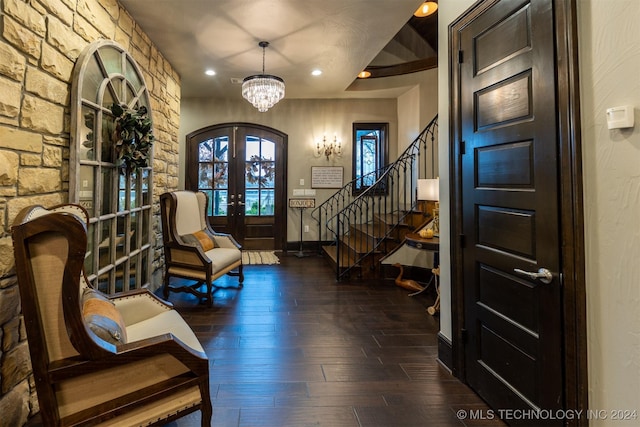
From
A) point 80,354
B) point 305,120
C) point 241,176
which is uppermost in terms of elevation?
point 305,120

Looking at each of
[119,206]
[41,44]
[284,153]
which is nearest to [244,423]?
[119,206]

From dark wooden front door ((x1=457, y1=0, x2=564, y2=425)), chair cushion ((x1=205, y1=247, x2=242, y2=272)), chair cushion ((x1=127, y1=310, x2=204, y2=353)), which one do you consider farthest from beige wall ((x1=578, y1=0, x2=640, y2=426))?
chair cushion ((x1=205, y1=247, x2=242, y2=272))

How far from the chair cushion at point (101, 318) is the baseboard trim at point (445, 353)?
6.49 feet

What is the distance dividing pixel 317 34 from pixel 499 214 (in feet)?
9.80

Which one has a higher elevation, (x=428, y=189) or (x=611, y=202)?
(x=428, y=189)

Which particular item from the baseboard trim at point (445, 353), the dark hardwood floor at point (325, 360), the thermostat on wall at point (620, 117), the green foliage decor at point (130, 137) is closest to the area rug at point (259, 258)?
the dark hardwood floor at point (325, 360)

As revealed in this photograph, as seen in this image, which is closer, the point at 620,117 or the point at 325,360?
the point at 620,117

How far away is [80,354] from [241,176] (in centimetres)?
548

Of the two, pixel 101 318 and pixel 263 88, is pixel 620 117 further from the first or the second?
pixel 263 88

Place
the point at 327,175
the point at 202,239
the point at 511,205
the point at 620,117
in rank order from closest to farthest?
1. the point at 620,117
2. the point at 511,205
3. the point at 202,239
4. the point at 327,175

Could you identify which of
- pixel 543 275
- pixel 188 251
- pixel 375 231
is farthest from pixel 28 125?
pixel 375 231

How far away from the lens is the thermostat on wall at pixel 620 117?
1.13m

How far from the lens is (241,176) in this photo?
256 inches

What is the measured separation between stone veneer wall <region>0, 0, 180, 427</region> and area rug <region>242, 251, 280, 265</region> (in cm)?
358
